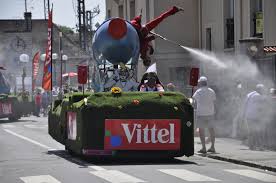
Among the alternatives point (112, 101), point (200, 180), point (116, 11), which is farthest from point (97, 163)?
point (116, 11)

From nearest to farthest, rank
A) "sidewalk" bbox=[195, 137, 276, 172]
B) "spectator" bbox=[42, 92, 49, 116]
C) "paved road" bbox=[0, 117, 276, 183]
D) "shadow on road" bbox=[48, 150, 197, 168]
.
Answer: "paved road" bbox=[0, 117, 276, 183], "shadow on road" bbox=[48, 150, 197, 168], "sidewalk" bbox=[195, 137, 276, 172], "spectator" bbox=[42, 92, 49, 116]

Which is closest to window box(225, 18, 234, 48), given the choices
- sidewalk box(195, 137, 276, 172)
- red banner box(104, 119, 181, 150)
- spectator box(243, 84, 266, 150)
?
sidewalk box(195, 137, 276, 172)

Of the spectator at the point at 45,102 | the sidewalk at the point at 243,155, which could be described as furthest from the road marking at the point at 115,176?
the spectator at the point at 45,102

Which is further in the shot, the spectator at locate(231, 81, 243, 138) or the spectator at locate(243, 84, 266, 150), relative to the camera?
the spectator at locate(231, 81, 243, 138)

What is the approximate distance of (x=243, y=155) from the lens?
19547mm

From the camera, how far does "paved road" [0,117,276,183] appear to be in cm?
1404

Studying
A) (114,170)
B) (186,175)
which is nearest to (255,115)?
(114,170)

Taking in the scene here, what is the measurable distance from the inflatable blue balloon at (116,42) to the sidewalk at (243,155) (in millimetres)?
3160

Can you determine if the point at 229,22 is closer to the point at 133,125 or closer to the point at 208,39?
the point at 208,39

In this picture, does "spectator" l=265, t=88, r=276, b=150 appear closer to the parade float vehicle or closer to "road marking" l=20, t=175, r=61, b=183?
the parade float vehicle

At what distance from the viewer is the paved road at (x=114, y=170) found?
14039mm

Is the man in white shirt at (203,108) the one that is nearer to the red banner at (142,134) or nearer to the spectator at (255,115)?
the spectator at (255,115)

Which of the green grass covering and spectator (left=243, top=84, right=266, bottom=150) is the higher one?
the green grass covering

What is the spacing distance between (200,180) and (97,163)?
11.5 ft
